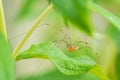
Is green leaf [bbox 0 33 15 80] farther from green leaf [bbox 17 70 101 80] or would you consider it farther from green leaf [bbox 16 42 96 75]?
green leaf [bbox 17 70 101 80]

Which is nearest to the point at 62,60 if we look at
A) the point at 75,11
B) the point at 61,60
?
the point at 61,60

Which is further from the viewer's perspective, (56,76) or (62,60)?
(56,76)

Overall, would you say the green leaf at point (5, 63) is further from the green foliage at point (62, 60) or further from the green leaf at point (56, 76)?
the green leaf at point (56, 76)

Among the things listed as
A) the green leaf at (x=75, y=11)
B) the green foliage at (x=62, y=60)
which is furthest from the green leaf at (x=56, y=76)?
the green leaf at (x=75, y=11)

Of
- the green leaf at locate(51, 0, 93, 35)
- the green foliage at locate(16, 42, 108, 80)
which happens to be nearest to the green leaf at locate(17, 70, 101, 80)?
the green foliage at locate(16, 42, 108, 80)

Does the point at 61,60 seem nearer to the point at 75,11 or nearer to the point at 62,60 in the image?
the point at 62,60
